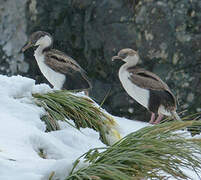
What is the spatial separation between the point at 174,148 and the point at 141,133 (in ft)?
1.02

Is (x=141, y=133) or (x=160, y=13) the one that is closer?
(x=141, y=133)

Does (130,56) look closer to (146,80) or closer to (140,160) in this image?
(146,80)

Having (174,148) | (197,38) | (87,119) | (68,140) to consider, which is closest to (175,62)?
(197,38)

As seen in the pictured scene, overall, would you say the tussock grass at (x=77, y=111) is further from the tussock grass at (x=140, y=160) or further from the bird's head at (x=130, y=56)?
the bird's head at (x=130, y=56)

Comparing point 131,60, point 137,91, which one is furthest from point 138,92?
point 131,60

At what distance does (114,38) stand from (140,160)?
5.07 metres

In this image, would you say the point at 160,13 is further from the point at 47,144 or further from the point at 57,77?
the point at 47,144

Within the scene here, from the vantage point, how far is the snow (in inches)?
114

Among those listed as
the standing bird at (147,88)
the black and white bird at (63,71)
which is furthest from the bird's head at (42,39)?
the standing bird at (147,88)

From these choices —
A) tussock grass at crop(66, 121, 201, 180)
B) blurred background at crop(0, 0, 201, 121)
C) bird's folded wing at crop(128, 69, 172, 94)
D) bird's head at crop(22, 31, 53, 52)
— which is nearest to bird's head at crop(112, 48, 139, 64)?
bird's folded wing at crop(128, 69, 172, 94)

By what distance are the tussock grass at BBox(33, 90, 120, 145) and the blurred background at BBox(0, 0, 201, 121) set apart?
2.88 metres

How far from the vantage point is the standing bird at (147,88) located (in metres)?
6.91

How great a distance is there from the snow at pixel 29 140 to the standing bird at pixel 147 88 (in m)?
2.43

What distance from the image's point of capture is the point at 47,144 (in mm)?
3465
